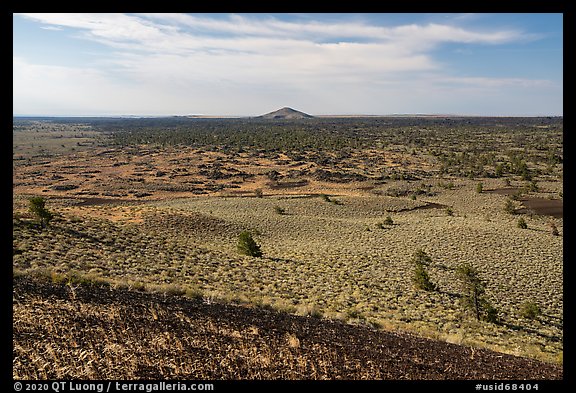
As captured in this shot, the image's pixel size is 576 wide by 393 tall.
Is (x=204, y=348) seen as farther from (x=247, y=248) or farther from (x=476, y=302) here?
(x=247, y=248)

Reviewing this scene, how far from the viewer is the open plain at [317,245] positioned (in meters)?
11.0

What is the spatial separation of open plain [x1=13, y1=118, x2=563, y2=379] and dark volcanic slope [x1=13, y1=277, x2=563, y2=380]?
0.29 feet

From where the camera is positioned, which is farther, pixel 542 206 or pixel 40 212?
pixel 542 206

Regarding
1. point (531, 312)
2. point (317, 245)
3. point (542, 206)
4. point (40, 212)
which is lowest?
point (531, 312)

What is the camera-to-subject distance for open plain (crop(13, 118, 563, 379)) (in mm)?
10977

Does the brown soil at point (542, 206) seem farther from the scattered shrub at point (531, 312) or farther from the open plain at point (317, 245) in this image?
the scattered shrub at point (531, 312)

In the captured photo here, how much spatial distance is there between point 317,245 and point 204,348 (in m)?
22.1

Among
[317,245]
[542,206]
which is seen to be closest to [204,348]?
[317,245]

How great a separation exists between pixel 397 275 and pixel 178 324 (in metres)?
16.2

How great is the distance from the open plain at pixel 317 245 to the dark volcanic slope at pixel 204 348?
88 mm

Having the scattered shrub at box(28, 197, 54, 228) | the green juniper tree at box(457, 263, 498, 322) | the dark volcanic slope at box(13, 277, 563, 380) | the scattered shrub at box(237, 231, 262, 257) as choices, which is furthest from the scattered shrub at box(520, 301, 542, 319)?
the scattered shrub at box(28, 197, 54, 228)

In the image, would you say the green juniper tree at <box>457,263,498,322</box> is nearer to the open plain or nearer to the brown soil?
the open plain

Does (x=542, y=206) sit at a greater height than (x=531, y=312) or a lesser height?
greater

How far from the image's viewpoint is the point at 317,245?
28422 mm
